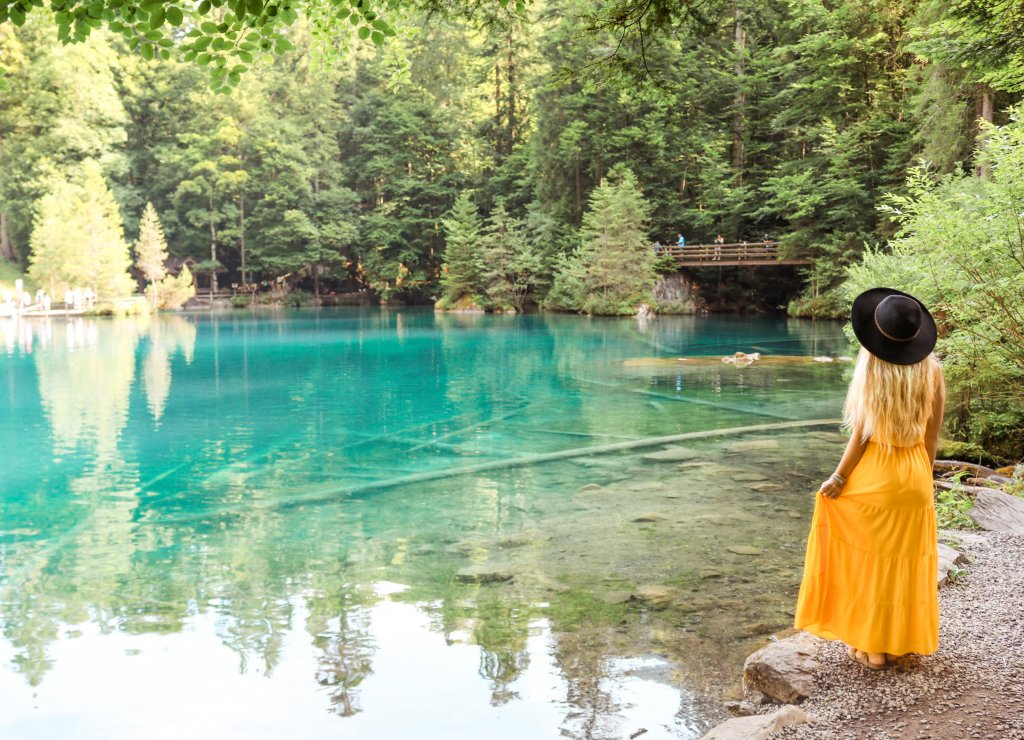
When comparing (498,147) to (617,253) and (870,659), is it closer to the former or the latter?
(617,253)

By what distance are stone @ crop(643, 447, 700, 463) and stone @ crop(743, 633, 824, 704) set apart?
6.04 meters

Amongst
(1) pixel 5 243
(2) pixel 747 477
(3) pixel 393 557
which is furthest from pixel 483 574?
(1) pixel 5 243

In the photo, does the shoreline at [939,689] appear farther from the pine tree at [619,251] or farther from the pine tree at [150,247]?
the pine tree at [150,247]

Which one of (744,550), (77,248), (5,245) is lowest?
(744,550)

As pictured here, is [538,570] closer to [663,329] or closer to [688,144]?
[663,329]

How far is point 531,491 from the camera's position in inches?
349

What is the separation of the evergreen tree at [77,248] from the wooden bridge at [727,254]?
27.1 meters

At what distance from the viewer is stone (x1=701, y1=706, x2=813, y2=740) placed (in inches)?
127

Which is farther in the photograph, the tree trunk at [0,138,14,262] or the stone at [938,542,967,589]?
the tree trunk at [0,138,14,262]

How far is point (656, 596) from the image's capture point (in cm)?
567

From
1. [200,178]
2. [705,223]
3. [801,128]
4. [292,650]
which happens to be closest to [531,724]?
[292,650]

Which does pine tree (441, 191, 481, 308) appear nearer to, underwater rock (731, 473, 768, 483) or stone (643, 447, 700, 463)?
stone (643, 447, 700, 463)

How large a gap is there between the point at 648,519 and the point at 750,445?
383 centimetres

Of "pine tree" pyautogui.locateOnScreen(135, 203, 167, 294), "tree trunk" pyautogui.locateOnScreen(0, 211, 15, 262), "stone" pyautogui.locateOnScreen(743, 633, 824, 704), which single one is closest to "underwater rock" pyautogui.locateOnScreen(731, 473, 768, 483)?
"stone" pyautogui.locateOnScreen(743, 633, 824, 704)
